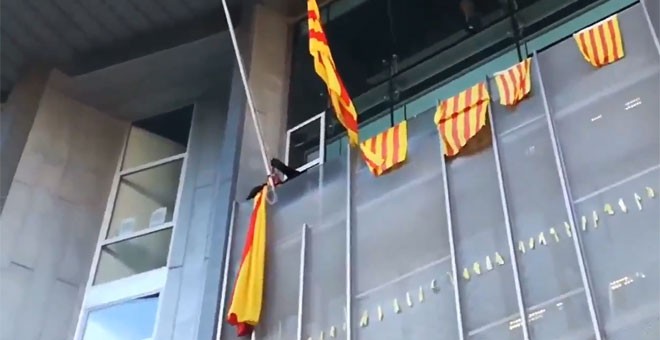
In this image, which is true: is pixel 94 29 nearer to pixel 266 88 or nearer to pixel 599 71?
pixel 266 88

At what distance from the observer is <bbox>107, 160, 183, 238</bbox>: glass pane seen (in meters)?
13.9

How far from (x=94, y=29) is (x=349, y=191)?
6328mm

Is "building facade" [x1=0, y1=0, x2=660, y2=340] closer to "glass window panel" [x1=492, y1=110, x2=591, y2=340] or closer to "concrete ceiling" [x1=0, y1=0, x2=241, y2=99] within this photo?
"glass window panel" [x1=492, y1=110, x2=591, y2=340]

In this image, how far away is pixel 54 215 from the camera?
13812 millimetres

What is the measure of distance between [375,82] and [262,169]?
7.30ft

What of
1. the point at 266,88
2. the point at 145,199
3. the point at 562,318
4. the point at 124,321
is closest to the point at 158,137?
the point at 145,199

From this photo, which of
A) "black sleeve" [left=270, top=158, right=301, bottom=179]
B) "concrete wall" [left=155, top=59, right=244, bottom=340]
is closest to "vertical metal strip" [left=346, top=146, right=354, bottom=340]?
"black sleeve" [left=270, top=158, right=301, bottom=179]

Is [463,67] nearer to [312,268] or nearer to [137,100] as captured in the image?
[312,268]

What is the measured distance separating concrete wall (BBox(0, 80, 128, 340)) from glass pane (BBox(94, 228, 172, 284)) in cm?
27

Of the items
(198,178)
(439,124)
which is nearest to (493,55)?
(439,124)

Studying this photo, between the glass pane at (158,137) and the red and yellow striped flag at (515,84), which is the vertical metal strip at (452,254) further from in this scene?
the glass pane at (158,137)

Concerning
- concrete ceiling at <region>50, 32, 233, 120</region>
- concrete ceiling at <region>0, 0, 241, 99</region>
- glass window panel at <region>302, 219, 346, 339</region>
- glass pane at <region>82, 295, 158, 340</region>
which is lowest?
glass window panel at <region>302, 219, 346, 339</region>

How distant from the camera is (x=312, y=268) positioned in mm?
9992

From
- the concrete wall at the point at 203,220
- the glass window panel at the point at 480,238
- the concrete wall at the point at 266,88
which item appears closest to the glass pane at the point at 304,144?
the concrete wall at the point at 266,88
